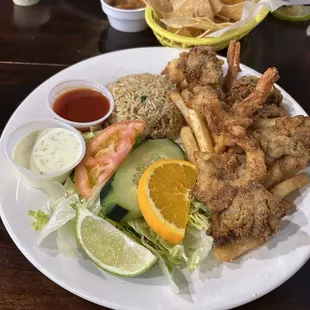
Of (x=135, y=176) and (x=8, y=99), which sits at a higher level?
(x=135, y=176)

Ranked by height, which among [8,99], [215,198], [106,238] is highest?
[215,198]

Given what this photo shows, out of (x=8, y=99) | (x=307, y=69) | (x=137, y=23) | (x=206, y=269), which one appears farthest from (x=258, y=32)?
(x=206, y=269)

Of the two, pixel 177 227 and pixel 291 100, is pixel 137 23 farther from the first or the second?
pixel 177 227

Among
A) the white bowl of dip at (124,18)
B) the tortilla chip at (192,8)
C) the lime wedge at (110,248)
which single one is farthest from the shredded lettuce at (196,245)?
the white bowl of dip at (124,18)

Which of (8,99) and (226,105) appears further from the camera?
(8,99)

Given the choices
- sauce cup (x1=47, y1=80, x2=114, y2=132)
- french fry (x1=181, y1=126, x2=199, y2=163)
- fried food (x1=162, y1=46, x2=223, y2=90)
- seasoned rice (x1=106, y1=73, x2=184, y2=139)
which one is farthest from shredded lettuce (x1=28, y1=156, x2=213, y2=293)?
fried food (x1=162, y1=46, x2=223, y2=90)

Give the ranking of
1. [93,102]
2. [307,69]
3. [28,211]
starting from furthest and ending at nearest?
[307,69] < [93,102] < [28,211]

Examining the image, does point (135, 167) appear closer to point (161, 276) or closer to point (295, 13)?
point (161, 276)
